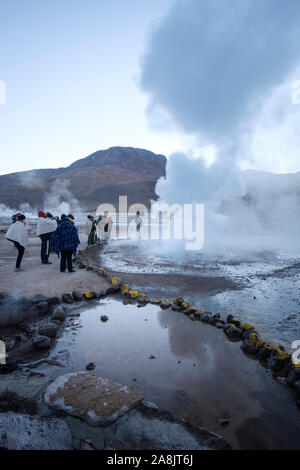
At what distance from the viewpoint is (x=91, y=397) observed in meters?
2.92

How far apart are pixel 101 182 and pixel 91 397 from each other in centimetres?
12011

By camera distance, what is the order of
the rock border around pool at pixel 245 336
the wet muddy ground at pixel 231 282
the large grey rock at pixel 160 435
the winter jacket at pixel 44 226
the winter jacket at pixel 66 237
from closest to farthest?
the large grey rock at pixel 160 435 → the rock border around pool at pixel 245 336 → the wet muddy ground at pixel 231 282 → the winter jacket at pixel 66 237 → the winter jacket at pixel 44 226

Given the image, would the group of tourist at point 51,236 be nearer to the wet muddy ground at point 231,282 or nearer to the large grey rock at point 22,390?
the wet muddy ground at point 231,282

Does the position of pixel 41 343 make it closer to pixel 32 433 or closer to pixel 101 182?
pixel 32 433

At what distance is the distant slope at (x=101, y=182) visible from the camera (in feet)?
292

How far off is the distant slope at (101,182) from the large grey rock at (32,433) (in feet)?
261

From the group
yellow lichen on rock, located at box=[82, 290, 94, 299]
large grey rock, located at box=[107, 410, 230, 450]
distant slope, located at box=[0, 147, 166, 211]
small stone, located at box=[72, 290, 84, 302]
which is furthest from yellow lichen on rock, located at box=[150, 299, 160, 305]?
distant slope, located at box=[0, 147, 166, 211]

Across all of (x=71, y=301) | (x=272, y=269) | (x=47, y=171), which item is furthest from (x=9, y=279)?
(x=47, y=171)

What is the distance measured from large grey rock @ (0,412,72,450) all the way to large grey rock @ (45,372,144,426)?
0.21m

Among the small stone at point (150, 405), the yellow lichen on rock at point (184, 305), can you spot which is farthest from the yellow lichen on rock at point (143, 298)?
the small stone at point (150, 405)

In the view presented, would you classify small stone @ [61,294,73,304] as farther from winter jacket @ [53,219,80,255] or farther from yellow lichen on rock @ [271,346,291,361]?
yellow lichen on rock @ [271,346,291,361]

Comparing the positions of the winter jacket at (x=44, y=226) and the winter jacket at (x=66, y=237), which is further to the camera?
the winter jacket at (x=44, y=226)

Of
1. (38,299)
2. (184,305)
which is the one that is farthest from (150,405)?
(38,299)

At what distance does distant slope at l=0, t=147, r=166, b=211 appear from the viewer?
89125 millimetres
